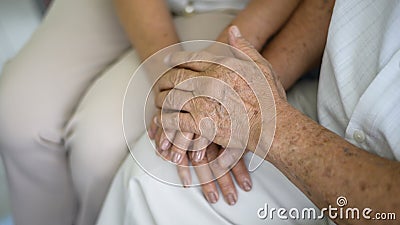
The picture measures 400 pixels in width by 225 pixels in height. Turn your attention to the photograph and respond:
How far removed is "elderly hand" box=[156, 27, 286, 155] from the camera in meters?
0.65

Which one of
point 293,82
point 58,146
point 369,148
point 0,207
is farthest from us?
point 0,207

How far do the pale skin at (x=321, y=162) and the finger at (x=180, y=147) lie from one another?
0.03 meters

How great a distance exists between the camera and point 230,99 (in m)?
0.67

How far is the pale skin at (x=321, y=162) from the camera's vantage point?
54cm

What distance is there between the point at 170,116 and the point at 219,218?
0.18 metres

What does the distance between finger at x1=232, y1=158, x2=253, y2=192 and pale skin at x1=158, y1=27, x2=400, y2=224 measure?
0.16ft

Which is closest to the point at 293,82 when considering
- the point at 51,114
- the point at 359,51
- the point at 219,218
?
the point at 359,51

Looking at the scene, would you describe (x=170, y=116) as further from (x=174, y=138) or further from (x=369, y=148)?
(x=369, y=148)

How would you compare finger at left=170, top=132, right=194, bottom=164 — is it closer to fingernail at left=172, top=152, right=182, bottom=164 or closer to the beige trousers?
fingernail at left=172, top=152, right=182, bottom=164

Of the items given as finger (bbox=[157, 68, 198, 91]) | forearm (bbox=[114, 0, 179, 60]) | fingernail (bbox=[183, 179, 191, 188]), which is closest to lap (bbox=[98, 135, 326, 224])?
fingernail (bbox=[183, 179, 191, 188])

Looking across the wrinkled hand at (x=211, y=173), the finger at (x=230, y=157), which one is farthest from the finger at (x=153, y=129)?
the finger at (x=230, y=157)

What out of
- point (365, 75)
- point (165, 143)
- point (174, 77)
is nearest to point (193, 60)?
point (174, 77)

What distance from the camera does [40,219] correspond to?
1.02 metres

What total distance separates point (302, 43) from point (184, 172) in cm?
34
